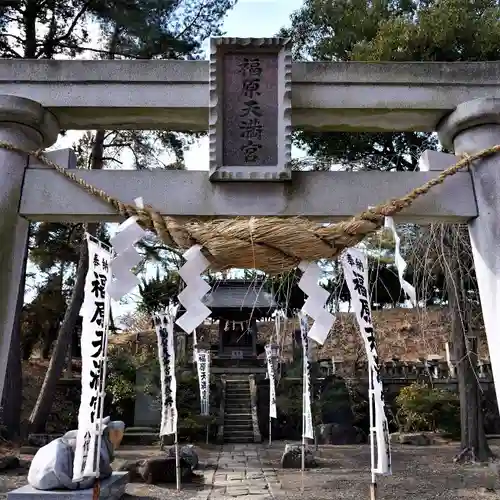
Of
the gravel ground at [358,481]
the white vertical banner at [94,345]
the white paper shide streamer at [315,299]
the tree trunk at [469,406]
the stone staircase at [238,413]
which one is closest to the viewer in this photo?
the white paper shide streamer at [315,299]

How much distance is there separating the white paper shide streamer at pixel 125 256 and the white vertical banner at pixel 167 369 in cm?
664

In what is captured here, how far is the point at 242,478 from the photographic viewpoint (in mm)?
9719

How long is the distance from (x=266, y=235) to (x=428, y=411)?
1502cm

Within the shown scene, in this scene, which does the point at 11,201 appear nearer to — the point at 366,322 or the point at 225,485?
the point at 366,322

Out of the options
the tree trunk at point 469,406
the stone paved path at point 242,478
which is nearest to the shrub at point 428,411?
the tree trunk at point 469,406

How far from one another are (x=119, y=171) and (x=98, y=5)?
35.1 feet

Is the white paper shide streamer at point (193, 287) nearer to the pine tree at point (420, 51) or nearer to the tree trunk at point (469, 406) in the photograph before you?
the pine tree at point (420, 51)

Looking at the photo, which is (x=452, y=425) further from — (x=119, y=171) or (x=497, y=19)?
(x=119, y=171)

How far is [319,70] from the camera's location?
158 inches

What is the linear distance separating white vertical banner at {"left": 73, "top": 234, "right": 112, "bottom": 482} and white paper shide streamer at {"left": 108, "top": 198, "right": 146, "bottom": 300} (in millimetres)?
585

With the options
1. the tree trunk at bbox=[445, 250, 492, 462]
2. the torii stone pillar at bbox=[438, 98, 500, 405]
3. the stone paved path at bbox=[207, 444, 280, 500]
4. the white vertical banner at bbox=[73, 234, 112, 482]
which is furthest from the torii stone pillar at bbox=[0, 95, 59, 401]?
the tree trunk at bbox=[445, 250, 492, 462]

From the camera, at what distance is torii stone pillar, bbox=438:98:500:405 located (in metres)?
3.61

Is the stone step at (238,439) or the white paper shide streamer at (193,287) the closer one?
the white paper shide streamer at (193,287)

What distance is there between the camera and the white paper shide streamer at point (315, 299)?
3553mm
